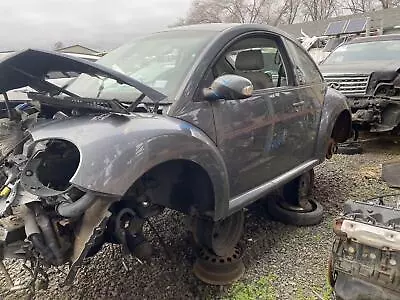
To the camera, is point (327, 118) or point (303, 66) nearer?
point (303, 66)

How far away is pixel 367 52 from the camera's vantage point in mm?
7852

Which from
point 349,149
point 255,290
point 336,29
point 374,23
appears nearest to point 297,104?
point 255,290

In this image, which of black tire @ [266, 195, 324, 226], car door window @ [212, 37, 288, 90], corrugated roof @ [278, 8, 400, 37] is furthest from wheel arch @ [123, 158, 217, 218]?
corrugated roof @ [278, 8, 400, 37]

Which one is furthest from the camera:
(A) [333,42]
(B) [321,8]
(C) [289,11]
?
(C) [289,11]

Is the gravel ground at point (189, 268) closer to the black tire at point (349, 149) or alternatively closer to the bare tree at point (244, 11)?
the black tire at point (349, 149)

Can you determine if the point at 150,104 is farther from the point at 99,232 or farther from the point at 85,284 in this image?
the point at 85,284

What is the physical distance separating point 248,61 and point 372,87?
418 centimetres

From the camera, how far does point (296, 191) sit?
4.02 metres

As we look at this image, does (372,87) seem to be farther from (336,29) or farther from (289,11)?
(289,11)

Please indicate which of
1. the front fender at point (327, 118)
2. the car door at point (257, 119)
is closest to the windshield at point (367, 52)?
the front fender at point (327, 118)

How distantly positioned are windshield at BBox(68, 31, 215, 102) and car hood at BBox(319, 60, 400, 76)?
4557 mm

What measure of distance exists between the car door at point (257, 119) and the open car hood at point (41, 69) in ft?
2.20

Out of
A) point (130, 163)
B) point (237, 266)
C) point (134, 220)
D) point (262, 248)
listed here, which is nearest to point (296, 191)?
point (262, 248)

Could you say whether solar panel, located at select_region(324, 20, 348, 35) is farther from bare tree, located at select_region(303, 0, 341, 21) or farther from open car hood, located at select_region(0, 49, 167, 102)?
open car hood, located at select_region(0, 49, 167, 102)
